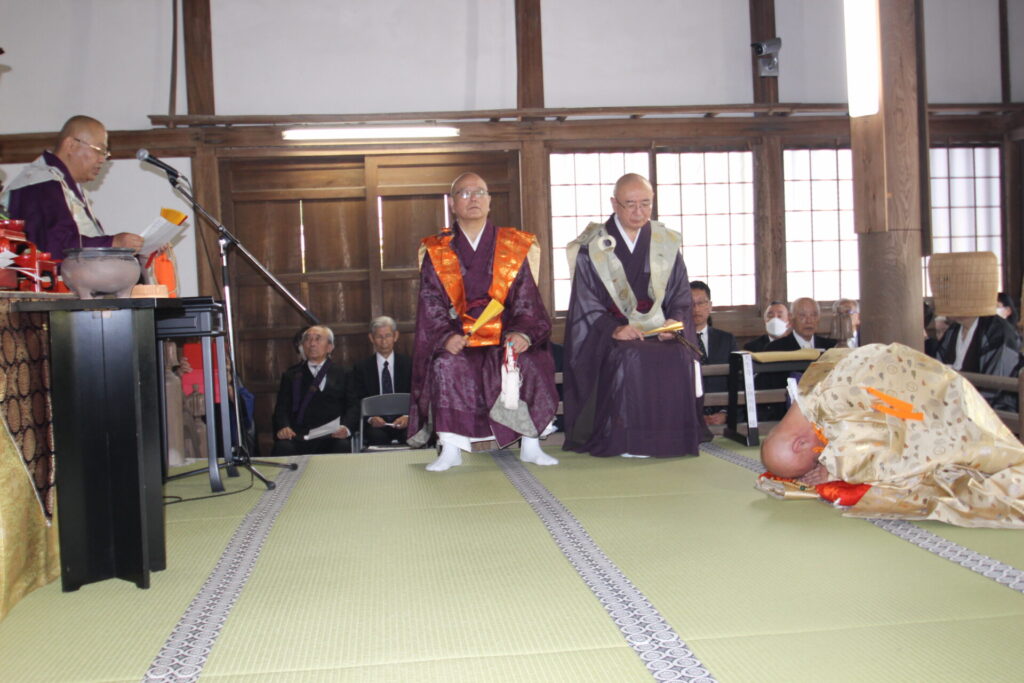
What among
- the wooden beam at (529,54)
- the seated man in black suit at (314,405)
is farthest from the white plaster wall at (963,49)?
the seated man in black suit at (314,405)

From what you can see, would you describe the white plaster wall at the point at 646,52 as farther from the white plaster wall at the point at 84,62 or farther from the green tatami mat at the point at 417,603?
the green tatami mat at the point at 417,603

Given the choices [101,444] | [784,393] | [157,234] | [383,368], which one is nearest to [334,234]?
[383,368]

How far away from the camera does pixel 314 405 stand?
5.80 metres

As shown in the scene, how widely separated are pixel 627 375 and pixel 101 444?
2569mm

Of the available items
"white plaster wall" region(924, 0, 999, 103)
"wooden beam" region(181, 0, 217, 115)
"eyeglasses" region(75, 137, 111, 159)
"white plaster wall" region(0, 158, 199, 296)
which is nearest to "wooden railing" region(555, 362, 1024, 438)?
"eyeglasses" region(75, 137, 111, 159)

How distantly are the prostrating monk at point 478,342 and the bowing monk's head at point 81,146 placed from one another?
1590mm

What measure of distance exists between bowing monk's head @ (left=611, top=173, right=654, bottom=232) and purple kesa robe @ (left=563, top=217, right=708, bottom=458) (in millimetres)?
116

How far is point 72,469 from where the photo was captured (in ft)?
8.11

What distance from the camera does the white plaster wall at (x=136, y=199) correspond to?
23.2 feet

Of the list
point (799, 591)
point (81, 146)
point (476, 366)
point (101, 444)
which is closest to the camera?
point (799, 591)

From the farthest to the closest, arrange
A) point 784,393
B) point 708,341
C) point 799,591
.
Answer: point 708,341 → point 784,393 → point 799,591

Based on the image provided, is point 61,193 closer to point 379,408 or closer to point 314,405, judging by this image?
point 314,405

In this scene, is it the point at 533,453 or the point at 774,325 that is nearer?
the point at 533,453

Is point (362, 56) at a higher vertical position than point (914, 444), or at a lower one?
higher
